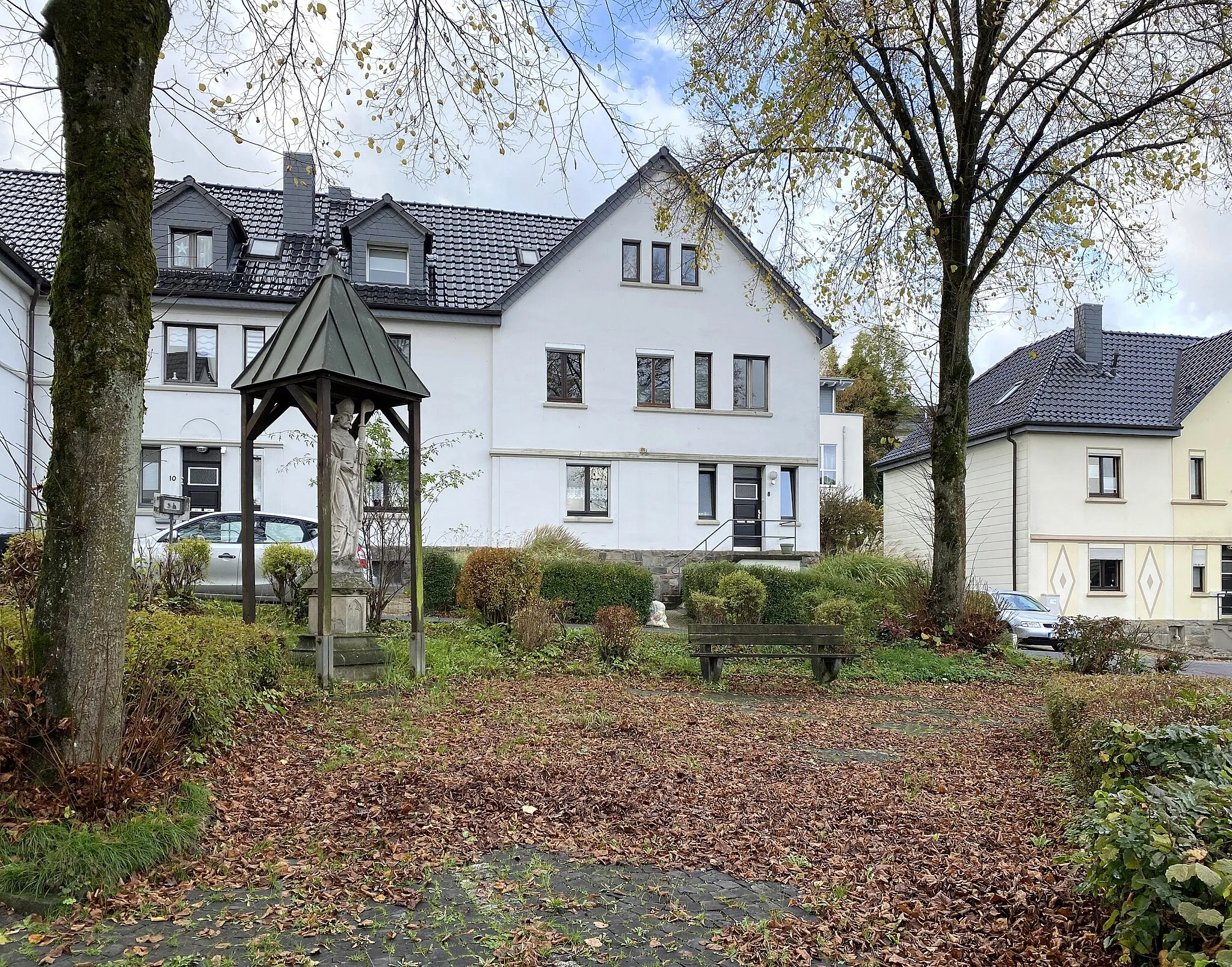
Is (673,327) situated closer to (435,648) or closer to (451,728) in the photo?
(435,648)

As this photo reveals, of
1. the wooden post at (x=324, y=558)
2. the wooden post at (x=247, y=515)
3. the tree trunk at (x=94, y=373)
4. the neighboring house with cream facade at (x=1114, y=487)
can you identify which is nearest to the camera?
the tree trunk at (x=94, y=373)

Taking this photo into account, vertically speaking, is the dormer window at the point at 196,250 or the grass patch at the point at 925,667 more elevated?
the dormer window at the point at 196,250

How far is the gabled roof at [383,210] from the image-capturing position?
2436 cm

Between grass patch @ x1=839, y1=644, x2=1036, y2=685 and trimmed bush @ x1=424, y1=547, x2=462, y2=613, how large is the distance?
7652 millimetres

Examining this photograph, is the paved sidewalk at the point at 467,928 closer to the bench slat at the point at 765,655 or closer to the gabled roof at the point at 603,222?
the bench slat at the point at 765,655

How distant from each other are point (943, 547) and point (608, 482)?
33.8 ft

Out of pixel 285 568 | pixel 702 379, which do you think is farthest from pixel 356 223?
pixel 285 568

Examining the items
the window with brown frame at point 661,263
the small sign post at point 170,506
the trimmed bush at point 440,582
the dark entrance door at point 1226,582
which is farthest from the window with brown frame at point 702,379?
the dark entrance door at point 1226,582

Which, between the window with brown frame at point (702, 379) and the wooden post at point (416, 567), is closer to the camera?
the wooden post at point (416, 567)

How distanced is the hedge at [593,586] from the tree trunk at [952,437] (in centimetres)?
530

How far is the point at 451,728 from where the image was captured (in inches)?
310

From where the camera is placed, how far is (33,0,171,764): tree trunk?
5059 mm

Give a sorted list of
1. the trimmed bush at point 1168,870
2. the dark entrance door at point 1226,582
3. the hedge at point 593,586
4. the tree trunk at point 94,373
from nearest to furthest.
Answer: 1. the trimmed bush at point 1168,870
2. the tree trunk at point 94,373
3. the hedge at point 593,586
4. the dark entrance door at point 1226,582

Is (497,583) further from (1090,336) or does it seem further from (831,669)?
(1090,336)
